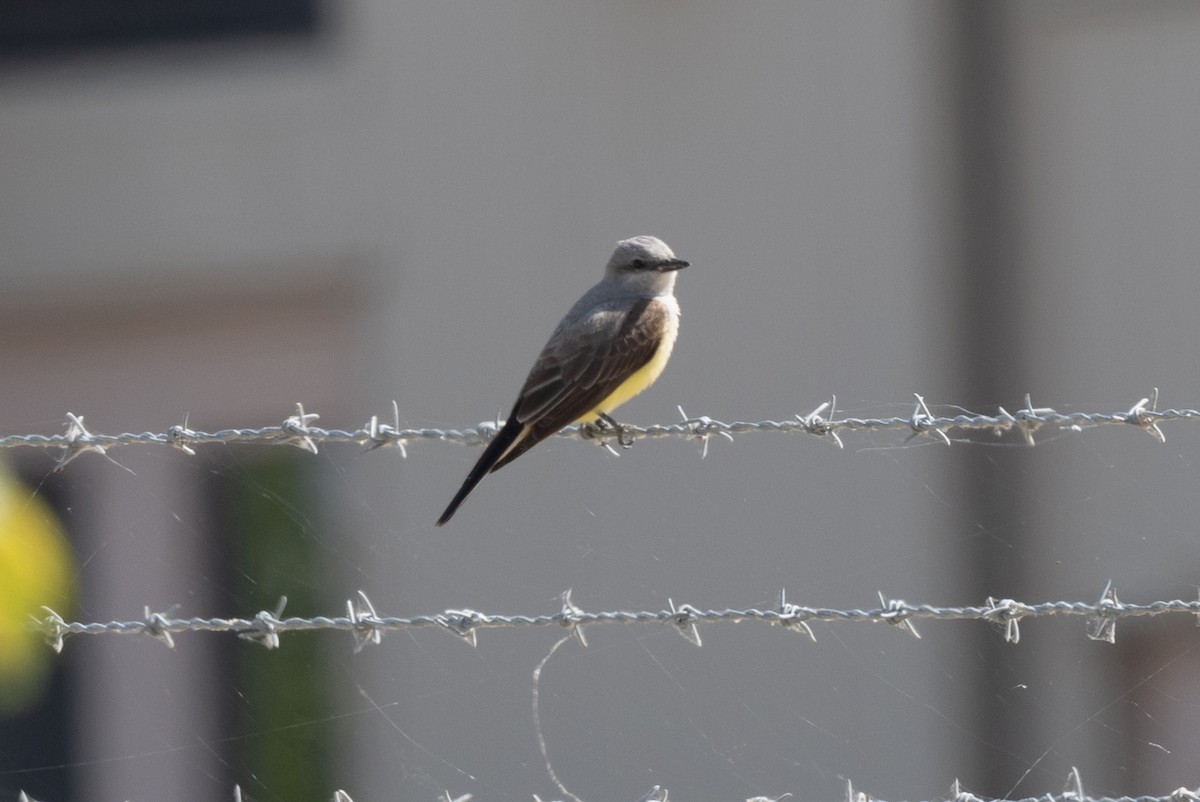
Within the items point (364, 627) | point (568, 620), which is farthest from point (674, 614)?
point (364, 627)

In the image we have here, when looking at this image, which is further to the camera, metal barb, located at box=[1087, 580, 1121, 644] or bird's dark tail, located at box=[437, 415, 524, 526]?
bird's dark tail, located at box=[437, 415, 524, 526]

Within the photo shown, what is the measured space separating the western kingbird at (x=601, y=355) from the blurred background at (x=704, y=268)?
2142 millimetres

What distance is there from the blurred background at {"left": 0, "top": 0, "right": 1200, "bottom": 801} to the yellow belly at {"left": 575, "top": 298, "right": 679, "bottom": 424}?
235cm

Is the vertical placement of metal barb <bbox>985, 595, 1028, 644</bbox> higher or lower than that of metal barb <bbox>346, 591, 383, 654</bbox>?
higher

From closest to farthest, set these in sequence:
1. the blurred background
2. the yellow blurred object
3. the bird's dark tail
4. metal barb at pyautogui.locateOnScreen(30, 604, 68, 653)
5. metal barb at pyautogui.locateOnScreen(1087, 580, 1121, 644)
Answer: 1. the yellow blurred object
2. metal barb at pyautogui.locateOnScreen(1087, 580, 1121, 644)
3. metal barb at pyautogui.locateOnScreen(30, 604, 68, 653)
4. the bird's dark tail
5. the blurred background

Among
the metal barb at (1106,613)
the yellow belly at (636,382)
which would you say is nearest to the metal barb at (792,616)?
the metal barb at (1106,613)

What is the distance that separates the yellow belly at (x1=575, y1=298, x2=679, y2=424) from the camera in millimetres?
4102

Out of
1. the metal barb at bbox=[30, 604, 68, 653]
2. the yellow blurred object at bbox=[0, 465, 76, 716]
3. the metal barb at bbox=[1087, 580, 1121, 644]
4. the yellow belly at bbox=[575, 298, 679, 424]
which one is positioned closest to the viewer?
the yellow blurred object at bbox=[0, 465, 76, 716]

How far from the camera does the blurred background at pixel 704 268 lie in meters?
6.96

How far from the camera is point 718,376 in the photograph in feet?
23.5

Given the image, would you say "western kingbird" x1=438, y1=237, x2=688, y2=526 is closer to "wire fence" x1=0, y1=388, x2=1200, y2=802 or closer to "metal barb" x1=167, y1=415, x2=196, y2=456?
"wire fence" x1=0, y1=388, x2=1200, y2=802

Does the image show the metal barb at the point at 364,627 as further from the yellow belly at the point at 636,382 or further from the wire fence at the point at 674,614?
the yellow belly at the point at 636,382

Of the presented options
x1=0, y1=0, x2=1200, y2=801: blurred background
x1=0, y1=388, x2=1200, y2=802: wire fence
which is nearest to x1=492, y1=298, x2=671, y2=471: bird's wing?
x1=0, y1=388, x2=1200, y2=802: wire fence

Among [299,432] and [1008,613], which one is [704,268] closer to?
[299,432]
